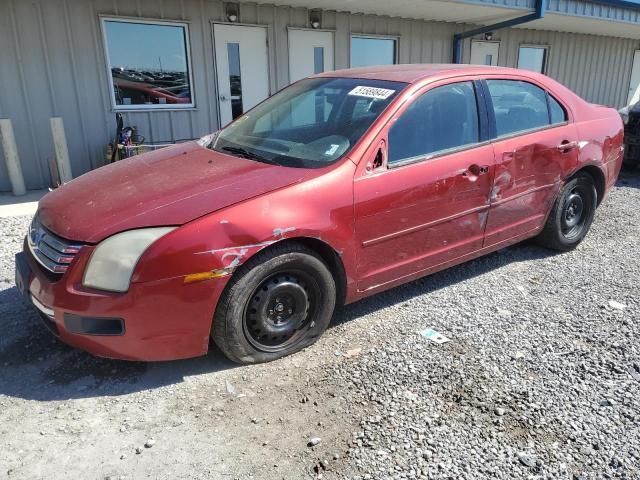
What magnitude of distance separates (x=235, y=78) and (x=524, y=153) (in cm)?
554

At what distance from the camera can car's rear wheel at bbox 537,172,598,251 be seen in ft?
14.6

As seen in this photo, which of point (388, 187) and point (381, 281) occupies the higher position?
point (388, 187)

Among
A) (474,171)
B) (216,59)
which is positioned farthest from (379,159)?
(216,59)

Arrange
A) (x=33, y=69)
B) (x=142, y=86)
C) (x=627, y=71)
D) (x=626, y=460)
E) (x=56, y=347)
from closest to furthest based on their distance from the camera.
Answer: (x=626, y=460) → (x=56, y=347) → (x=33, y=69) → (x=142, y=86) → (x=627, y=71)

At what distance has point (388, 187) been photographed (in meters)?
3.16

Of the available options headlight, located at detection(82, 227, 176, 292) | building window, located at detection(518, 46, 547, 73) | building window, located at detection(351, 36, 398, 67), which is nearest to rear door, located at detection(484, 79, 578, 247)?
headlight, located at detection(82, 227, 176, 292)

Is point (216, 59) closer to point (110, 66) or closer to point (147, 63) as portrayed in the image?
point (147, 63)

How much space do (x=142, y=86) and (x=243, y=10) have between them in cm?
194

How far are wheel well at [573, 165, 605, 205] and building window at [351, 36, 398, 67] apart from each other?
5.65m

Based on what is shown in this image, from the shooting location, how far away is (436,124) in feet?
11.5

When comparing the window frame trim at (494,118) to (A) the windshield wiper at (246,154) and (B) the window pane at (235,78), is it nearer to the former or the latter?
(A) the windshield wiper at (246,154)

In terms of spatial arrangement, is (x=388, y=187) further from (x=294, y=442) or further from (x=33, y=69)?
(x=33, y=69)

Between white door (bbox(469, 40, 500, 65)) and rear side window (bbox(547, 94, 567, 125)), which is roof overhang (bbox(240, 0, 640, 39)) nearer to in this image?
white door (bbox(469, 40, 500, 65))

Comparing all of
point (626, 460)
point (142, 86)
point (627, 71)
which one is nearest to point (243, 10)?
point (142, 86)
